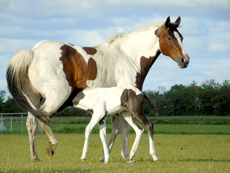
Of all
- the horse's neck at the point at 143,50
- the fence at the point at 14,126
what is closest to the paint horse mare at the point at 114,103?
the horse's neck at the point at 143,50

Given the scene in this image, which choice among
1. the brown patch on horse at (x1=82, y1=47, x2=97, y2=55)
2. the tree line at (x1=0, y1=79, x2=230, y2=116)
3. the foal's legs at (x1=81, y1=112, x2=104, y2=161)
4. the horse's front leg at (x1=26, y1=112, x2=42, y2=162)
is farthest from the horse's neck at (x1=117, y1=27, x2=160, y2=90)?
the tree line at (x1=0, y1=79, x2=230, y2=116)

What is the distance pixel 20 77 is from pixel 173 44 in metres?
3.59

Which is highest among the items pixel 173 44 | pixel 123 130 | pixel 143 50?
pixel 173 44

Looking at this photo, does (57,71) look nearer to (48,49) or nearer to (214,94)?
(48,49)

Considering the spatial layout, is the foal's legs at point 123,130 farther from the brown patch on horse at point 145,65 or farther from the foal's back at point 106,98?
the brown patch on horse at point 145,65

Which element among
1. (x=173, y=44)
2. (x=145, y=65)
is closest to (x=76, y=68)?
(x=145, y=65)

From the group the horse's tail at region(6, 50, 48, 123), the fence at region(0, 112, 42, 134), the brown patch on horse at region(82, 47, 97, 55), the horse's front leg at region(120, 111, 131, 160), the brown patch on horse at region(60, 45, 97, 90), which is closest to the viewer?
the horse's tail at region(6, 50, 48, 123)

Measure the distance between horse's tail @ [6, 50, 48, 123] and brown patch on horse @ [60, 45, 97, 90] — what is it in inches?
28.3

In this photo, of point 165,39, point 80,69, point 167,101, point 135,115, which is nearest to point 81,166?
point 135,115

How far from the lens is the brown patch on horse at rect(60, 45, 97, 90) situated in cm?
794

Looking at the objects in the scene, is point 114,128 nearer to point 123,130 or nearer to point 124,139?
point 123,130

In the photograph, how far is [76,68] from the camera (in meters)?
8.05

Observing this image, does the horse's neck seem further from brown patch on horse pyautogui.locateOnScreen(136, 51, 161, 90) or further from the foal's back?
the foal's back

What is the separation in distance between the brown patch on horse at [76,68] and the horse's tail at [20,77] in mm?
718
